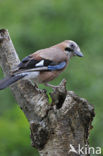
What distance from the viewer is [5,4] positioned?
14.9m

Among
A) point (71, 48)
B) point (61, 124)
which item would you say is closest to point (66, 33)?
point (71, 48)

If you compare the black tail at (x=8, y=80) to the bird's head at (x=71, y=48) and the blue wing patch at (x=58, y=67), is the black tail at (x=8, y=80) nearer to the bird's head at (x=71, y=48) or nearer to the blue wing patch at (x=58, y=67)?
the blue wing patch at (x=58, y=67)

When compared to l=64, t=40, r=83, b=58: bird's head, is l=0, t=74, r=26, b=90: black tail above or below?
below

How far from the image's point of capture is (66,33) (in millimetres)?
13242

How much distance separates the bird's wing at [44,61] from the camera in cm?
782

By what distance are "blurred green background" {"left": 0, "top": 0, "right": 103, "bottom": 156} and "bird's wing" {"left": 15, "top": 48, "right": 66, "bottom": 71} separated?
1480mm

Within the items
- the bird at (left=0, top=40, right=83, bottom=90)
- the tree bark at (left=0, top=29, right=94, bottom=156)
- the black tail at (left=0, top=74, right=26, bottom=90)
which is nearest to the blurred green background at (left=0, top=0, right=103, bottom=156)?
the bird at (left=0, top=40, right=83, bottom=90)

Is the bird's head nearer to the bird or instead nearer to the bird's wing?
the bird

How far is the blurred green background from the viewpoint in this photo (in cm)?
1080

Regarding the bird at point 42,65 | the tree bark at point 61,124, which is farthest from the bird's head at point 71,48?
the tree bark at point 61,124

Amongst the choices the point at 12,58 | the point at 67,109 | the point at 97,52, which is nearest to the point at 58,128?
the point at 67,109

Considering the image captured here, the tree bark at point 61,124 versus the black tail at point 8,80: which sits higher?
the black tail at point 8,80

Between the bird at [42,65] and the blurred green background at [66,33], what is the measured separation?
1430mm

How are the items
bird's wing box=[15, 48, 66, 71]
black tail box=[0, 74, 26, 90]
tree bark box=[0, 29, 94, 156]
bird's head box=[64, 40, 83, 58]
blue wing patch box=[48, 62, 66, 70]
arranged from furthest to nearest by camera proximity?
1. bird's head box=[64, 40, 83, 58]
2. blue wing patch box=[48, 62, 66, 70]
3. bird's wing box=[15, 48, 66, 71]
4. black tail box=[0, 74, 26, 90]
5. tree bark box=[0, 29, 94, 156]
